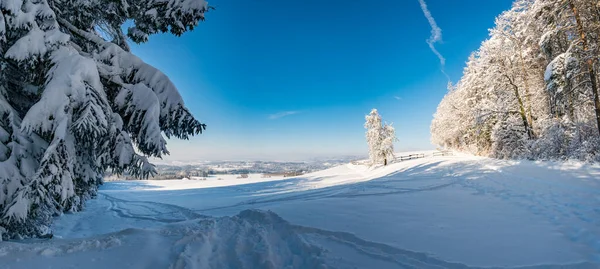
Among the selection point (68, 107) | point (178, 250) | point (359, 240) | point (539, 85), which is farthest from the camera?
point (539, 85)

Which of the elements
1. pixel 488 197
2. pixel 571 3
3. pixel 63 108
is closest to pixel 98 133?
pixel 63 108

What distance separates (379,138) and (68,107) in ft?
122

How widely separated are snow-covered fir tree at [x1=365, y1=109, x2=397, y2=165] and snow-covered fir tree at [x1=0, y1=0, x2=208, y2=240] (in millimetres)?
34880

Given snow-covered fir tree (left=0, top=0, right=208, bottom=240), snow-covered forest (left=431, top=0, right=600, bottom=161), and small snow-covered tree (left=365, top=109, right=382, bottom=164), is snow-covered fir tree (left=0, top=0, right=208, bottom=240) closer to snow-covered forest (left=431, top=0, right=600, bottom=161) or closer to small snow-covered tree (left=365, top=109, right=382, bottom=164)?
snow-covered forest (left=431, top=0, right=600, bottom=161)

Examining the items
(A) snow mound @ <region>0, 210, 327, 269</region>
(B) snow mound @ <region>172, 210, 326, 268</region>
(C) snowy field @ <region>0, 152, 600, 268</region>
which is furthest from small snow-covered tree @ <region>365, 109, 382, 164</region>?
(A) snow mound @ <region>0, 210, 327, 269</region>

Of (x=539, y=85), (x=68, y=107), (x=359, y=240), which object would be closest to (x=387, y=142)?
(x=539, y=85)

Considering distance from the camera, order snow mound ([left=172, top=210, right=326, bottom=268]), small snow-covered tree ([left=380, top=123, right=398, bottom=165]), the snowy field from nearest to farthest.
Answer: the snowy field, snow mound ([left=172, top=210, right=326, bottom=268]), small snow-covered tree ([left=380, top=123, right=398, bottom=165])

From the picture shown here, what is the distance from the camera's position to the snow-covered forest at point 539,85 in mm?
11828

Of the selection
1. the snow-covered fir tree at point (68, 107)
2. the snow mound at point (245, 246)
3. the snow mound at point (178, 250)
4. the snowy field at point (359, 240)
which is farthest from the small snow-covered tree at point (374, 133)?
the snow-covered fir tree at point (68, 107)

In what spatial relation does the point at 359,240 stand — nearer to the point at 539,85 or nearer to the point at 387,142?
the point at 539,85

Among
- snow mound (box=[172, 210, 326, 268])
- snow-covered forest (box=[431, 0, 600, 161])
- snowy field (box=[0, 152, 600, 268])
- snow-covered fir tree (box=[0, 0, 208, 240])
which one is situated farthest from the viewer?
snow-covered forest (box=[431, 0, 600, 161])

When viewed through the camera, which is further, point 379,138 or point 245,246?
point 379,138

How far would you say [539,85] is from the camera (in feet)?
63.4

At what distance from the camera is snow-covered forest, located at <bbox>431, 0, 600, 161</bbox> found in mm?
11828
